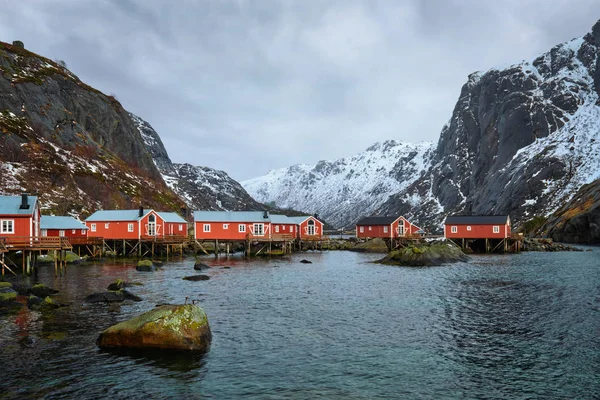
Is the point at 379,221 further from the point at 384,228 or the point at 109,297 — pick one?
the point at 109,297

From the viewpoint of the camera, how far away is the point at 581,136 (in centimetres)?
19200

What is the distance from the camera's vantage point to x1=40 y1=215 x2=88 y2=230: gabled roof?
77.4 metres

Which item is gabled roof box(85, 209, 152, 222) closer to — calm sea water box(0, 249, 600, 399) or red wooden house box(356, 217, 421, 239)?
calm sea water box(0, 249, 600, 399)

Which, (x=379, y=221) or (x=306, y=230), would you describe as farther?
(x=379, y=221)

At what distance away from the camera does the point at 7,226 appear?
54281 millimetres

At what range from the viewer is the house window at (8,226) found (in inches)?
2130

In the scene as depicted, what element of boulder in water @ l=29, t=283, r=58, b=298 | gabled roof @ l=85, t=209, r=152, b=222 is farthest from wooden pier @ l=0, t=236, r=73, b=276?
gabled roof @ l=85, t=209, r=152, b=222

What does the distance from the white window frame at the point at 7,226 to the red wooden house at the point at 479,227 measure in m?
82.3

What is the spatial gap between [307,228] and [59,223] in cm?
5505

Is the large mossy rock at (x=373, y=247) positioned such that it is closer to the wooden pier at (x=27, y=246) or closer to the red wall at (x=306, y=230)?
the red wall at (x=306, y=230)

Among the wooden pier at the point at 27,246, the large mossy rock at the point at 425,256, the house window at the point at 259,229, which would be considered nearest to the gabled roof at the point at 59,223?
the wooden pier at the point at 27,246

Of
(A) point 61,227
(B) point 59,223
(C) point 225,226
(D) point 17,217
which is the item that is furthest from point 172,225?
(D) point 17,217

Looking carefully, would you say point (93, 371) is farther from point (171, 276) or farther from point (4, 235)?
point (4, 235)

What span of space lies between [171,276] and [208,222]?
116 feet
